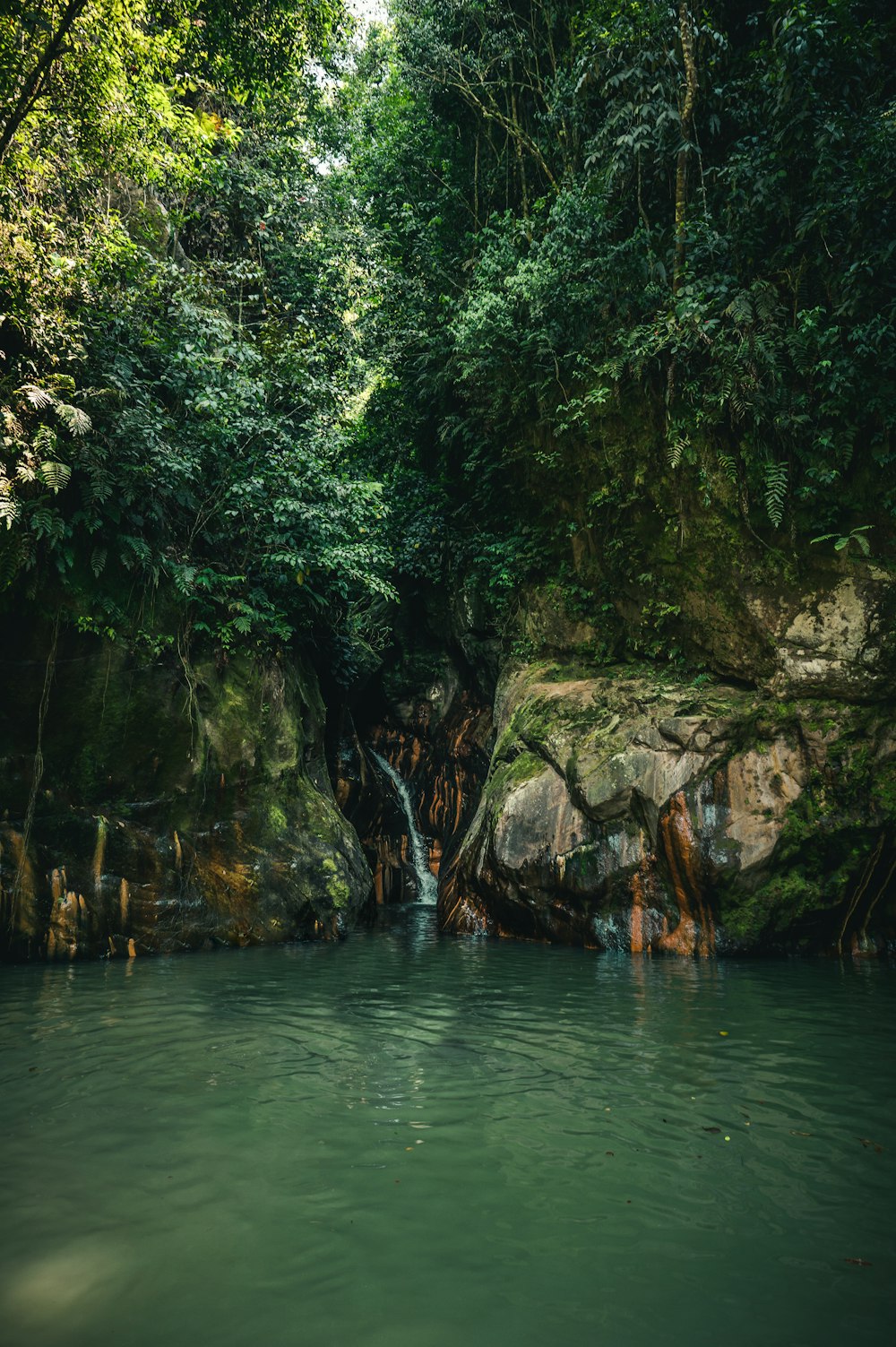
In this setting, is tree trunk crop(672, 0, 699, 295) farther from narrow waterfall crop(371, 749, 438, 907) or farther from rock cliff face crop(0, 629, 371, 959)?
narrow waterfall crop(371, 749, 438, 907)

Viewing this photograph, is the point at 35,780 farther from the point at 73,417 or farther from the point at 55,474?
the point at 73,417

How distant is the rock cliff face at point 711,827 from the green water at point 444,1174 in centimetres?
320

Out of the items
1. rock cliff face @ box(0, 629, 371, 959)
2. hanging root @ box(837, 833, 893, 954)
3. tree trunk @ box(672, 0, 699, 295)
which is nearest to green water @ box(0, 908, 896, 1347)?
rock cliff face @ box(0, 629, 371, 959)

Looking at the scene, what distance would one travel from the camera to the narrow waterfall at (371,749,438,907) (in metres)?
16.8

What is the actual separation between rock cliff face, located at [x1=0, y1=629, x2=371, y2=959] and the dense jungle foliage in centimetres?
87

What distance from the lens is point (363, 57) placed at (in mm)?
19500

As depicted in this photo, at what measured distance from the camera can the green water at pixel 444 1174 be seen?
2576mm

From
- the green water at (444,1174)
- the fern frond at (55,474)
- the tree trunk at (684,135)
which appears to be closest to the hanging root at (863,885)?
the green water at (444,1174)

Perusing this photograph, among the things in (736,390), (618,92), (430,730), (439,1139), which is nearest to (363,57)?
(618,92)

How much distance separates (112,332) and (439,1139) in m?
10.8

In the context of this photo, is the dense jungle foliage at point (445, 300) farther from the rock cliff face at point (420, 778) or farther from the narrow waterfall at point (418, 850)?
the narrow waterfall at point (418, 850)

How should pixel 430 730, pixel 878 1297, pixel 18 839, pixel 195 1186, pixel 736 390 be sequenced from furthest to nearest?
1. pixel 430 730
2. pixel 736 390
3. pixel 18 839
4. pixel 195 1186
5. pixel 878 1297

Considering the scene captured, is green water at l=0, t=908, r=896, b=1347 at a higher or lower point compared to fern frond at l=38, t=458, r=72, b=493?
lower

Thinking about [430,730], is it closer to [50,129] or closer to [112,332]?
[112,332]
